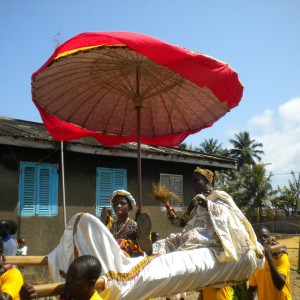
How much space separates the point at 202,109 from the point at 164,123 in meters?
0.56

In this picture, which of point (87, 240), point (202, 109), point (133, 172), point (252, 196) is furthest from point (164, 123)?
point (252, 196)

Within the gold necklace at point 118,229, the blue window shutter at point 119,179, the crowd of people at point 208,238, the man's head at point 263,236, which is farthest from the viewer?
the blue window shutter at point 119,179

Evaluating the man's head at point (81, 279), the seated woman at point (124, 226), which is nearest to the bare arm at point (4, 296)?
the man's head at point (81, 279)

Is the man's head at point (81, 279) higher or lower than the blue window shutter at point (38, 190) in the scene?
lower

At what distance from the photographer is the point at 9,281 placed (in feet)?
10.5

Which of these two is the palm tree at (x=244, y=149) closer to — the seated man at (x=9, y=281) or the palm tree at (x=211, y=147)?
the palm tree at (x=211, y=147)

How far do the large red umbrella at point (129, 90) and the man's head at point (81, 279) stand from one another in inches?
66.6

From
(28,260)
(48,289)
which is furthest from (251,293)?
(48,289)

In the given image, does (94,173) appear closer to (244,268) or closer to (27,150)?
(27,150)

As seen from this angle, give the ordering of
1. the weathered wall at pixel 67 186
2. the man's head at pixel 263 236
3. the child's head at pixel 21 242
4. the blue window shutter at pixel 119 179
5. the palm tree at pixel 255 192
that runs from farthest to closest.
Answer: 1. the palm tree at pixel 255 192
2. the blue window shutter at pixel 119 179
3. the weathered wall at pixel 67 186
4. the child's head at pixel 21 242
5. the man's head at pixel 263 236

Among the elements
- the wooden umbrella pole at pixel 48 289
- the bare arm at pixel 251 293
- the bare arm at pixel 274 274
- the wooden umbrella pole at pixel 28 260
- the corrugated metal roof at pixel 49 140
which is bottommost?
the bare arm at pixel 251 293

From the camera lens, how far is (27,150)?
9930 millimetres

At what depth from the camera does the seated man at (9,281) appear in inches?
123

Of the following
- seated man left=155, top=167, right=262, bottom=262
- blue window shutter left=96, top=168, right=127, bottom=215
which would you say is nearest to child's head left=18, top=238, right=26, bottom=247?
blue window shutter left=96, top=168, right=127, bottom=215
